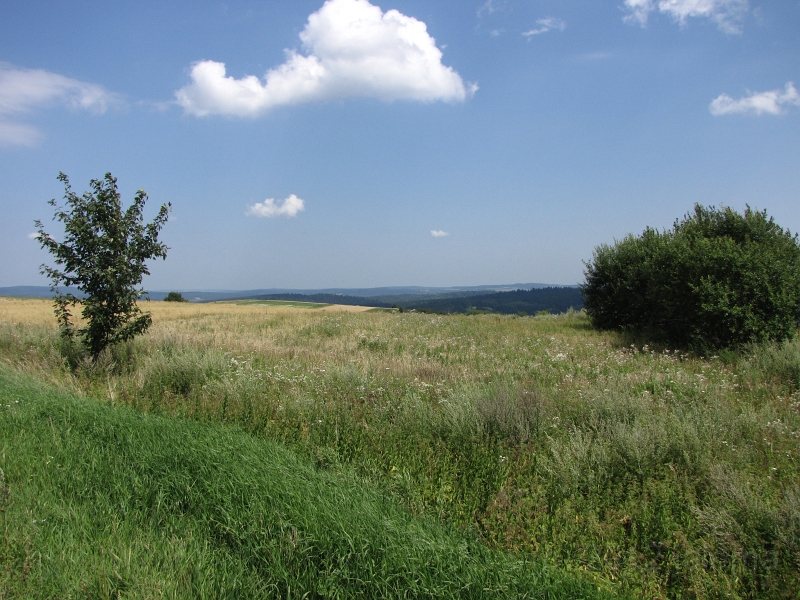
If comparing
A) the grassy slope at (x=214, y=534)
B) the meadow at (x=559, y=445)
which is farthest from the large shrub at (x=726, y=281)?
the grassy slope at (x=214, y=534)

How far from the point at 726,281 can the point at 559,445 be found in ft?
33.1

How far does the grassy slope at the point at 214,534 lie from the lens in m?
2.76

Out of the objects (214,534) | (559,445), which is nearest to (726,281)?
(559,445)

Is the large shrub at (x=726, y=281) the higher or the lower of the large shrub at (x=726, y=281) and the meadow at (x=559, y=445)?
the higher

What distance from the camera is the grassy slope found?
276 cm

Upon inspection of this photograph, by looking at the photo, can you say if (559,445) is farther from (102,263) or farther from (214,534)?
(102,263)

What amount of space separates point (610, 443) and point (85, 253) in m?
11.2

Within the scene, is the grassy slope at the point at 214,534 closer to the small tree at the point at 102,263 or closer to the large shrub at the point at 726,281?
the small tree at the point at 102,263

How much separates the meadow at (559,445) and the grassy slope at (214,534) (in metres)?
0.22

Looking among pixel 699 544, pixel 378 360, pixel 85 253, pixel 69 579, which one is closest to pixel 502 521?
pixel 699 544

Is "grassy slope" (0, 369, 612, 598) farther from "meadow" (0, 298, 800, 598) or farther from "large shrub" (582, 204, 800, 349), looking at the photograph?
"large shrub" (582, 204, 800, 349)

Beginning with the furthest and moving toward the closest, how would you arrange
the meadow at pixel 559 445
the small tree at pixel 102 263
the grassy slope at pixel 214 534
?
1. the small tree at pixel 102 263
2. the meadow at pixel 559 445
3. the grassy slope at pixel 214 534

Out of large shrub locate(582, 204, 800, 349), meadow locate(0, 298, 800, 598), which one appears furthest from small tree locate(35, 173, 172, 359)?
large shrub locate(582, 204, 800, 349)

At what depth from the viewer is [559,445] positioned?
500 cm
